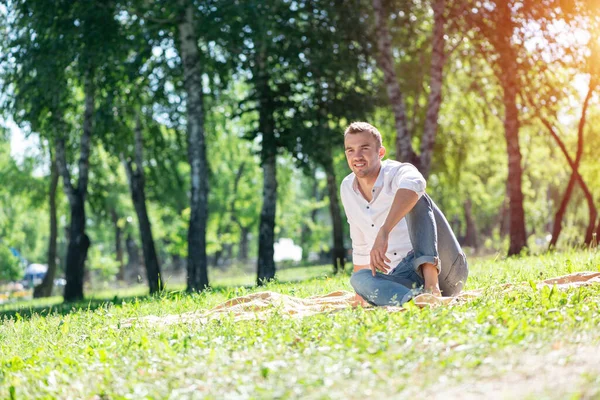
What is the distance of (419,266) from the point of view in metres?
6.86

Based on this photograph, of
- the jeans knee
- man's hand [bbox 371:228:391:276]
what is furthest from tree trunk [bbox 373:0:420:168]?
man's hand [bbox 371:228:391:276]

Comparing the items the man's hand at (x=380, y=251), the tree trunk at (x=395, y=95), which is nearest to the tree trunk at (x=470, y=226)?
the tree trunk at (x=395, y=95)

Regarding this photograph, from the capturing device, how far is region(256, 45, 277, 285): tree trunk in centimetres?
1881

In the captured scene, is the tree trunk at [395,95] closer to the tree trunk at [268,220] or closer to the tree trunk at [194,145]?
the tree trunk at [268,220]

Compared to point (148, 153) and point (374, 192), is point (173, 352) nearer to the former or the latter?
point (374, 192)

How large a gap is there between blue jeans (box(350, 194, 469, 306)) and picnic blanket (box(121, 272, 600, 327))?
19 centimetres

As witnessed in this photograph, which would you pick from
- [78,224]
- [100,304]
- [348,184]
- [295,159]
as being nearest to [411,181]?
[348,184]

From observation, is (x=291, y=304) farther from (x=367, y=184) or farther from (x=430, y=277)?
(x=430, y=277)

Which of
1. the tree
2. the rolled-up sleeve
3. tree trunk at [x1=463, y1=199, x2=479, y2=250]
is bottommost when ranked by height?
tree trunk at [x1=463, y1=199, x2=479, y2=250]

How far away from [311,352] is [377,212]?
8.00 ft

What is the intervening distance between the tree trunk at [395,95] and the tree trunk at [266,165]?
279 cm

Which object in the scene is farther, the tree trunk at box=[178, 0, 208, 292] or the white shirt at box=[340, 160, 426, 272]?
the tree trunk at box=[178, 0, 208, 292]

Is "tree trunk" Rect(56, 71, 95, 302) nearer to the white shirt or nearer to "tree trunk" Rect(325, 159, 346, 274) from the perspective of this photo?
"tree trunk" Rect(325, 159, 346, 274)

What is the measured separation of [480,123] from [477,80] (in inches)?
102
